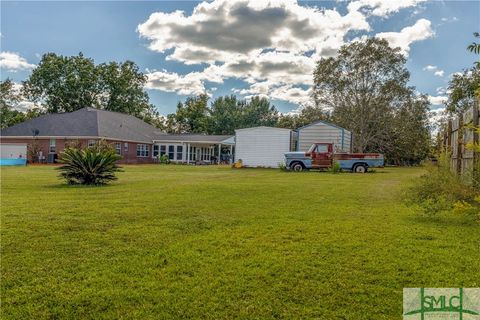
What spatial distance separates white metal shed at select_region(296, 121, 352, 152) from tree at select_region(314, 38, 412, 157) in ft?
44.8

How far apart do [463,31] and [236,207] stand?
32.4 ft

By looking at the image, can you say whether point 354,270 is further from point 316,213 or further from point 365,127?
point 365,127

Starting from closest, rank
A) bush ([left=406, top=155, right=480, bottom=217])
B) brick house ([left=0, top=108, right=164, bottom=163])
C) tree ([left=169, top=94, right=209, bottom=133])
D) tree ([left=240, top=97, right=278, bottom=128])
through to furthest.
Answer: bush ([left=406, top=155, right=480, bottom=217]) < brick house ([left=0, top=108, right=164, bottom=163]) < tree ([left=169, top=94, right=209, bottom=133]) < tree ([left=240, top=97, right=278, bottom=128])

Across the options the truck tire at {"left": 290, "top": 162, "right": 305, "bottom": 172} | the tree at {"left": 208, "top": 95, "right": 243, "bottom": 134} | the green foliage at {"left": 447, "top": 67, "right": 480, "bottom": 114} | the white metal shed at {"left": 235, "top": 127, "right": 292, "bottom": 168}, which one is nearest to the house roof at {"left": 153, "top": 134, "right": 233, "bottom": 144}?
the white metal shed at {"left": 235, "top": 127, "right": 292, "bottom": 168}

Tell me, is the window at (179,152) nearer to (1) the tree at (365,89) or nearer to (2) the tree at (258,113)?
(1) the tree at (365,89)

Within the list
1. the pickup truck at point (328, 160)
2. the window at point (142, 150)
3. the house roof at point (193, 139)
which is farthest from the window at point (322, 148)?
the window at point (142, 150)

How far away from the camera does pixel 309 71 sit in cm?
4150

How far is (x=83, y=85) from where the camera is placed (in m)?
50.2

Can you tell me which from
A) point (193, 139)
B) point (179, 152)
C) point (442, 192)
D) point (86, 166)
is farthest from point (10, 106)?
point (442, 192)

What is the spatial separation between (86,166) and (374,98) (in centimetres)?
3399

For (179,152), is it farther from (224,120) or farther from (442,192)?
(442,192)

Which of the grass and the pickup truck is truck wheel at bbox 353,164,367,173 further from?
the grass

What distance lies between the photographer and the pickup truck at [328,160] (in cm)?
2180

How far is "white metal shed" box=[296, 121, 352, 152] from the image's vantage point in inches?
1024
